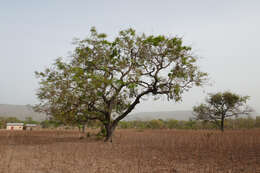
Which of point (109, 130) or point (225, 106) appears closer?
point (109, 130)

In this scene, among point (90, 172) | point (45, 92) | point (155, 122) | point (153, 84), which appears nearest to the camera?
point (90, 172)

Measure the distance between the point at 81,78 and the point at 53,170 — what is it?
987 cm

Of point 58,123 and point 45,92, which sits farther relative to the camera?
point 58,123

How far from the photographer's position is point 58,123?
17.9 m

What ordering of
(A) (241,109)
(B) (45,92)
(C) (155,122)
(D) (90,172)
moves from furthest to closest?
1. (C) (155,122)
2. (A) (241,109)
3. (B) (45,92)
4. (D) (90,172)

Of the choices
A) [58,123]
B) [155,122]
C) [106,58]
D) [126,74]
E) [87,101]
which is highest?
[106,58]

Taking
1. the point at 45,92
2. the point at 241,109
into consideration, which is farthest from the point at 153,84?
the point at 241,109

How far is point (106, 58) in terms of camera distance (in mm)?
17828

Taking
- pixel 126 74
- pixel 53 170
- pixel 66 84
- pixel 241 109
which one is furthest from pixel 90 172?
pixel 241 109

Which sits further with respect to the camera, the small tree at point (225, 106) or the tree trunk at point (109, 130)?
the small tree at point (225, 106)

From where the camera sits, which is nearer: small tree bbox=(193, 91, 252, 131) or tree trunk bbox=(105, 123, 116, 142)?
tree trunk bbox=(105, 123, 116, 142)

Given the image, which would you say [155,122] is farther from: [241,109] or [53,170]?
[53,170]

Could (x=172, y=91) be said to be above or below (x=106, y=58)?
below

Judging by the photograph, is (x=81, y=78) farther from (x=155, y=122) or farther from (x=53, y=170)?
(x=155, y=122)
